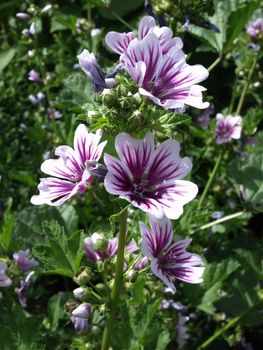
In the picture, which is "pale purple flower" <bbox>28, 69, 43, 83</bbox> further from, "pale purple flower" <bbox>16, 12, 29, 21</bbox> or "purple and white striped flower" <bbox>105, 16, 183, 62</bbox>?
"purple and white striped flower" <bbox>105, 16, 183, 62</bbox>

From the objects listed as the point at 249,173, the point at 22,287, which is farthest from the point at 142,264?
the point at 249,173

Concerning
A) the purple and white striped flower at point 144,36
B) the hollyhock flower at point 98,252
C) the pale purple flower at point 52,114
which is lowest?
the pale purple flower at point 52,114

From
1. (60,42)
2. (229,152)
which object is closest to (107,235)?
(229,152)

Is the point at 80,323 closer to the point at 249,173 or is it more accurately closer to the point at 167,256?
the point at 167,256

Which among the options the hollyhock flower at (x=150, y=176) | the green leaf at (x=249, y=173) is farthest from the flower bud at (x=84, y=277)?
the green leaf at (x=249, y=173)

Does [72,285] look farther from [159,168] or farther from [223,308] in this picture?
[159,168]

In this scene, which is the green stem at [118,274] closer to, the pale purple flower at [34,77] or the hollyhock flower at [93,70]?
the hollyhock flower at [93,70]

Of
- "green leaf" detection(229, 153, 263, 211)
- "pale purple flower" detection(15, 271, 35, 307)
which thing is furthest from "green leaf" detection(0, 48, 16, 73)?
"pale purple flower" detection(15, 271, 35, 307)
